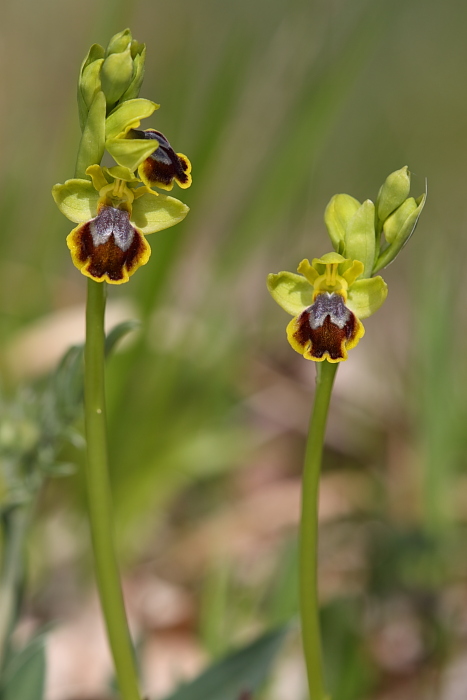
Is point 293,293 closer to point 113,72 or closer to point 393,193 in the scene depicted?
point 393,193

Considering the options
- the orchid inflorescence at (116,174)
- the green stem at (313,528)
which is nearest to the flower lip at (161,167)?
the orchid inflorescence at (116,174)

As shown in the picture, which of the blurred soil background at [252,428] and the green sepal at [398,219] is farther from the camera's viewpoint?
the blurred soil background at [252,428]

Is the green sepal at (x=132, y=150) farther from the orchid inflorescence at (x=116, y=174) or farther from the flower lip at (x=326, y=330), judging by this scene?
the flower lip at (x=326, y=330)

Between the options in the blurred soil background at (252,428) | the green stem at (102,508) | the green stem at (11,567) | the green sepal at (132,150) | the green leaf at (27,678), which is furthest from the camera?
the blurred soil background at (252,428)

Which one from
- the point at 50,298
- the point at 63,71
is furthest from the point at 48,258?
the point at 63,71

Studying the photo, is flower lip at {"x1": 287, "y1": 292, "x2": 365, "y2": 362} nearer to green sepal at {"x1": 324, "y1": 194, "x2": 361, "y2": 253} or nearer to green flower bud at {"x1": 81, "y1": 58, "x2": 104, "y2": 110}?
green sepal at {"x1": 324, "y1": 194, "x2": 361, "y2": 253}

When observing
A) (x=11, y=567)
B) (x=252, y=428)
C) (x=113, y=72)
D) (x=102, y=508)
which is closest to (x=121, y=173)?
(x=113, y=72)

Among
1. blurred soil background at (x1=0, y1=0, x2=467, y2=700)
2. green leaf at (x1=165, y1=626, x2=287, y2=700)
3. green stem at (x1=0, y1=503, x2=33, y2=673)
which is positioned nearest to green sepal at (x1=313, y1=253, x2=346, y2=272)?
green leaf at (x1=165, y1=626, x2=287, y2=700)
